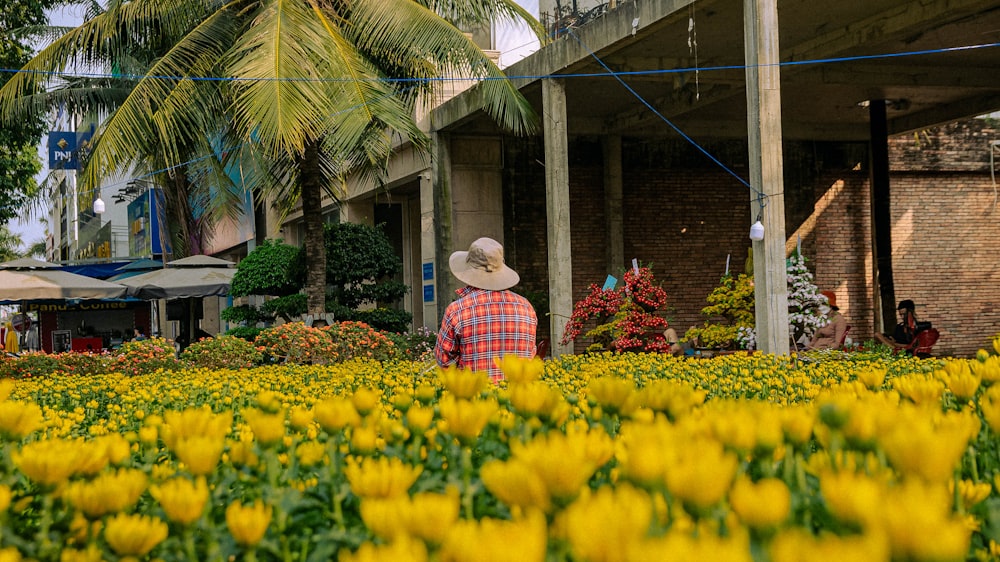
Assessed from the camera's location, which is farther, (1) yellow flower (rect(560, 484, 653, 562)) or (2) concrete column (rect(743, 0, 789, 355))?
(2) concrete column (rect(743, 0, 789, 355))

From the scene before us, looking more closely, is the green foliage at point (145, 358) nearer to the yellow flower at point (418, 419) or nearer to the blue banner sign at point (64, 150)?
the yellow flower at point (418, 419)

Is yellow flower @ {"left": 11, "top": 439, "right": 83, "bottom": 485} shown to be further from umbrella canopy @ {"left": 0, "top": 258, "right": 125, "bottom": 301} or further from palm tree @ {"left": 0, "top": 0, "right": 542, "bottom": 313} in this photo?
umbrella canopy @ {"left": 0, "top": 258, "right": 125, "bottom": 301}

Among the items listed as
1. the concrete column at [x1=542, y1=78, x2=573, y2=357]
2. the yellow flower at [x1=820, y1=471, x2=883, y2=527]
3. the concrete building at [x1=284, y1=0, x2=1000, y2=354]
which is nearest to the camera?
the yellow flower at [x1=820, y1=471, x2=883, y2=527]

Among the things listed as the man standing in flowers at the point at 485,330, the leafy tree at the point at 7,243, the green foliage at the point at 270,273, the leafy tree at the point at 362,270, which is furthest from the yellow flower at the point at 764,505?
the leafy tree at the point at 7,243

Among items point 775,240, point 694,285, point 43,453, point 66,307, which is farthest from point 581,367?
point 66,307

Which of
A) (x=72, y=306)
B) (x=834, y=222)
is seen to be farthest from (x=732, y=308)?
(x=72, y=306)

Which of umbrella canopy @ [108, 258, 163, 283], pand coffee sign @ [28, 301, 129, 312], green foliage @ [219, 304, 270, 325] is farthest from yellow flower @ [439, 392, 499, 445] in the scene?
pand coffee sign @ [28, 301, 129, 312]

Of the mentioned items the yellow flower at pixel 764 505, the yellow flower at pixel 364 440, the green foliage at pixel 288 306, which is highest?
the green foliage at pixel 288 306

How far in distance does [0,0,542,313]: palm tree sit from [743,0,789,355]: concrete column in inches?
157

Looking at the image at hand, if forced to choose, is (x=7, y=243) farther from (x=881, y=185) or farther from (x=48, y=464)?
(x=48, y=464)

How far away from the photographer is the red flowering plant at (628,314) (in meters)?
13.4

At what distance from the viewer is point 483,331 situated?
17.7ft

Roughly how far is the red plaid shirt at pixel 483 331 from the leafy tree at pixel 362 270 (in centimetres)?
1064

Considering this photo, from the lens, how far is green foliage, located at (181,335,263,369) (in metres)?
11.2
